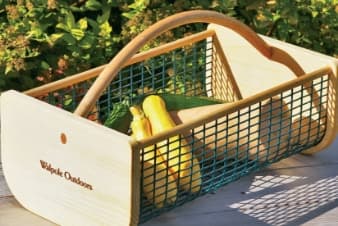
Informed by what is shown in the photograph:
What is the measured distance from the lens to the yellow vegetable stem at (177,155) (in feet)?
6.37

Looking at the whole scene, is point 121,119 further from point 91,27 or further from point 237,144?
point 91,27

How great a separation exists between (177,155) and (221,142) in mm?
210

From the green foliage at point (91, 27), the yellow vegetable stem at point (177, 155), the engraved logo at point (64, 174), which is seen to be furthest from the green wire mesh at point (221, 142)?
the green foliage at point (91, 27)

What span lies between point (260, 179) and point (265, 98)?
26 cm

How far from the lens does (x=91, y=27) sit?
2.84 m

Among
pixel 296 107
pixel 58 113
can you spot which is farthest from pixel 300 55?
pixel 58 113

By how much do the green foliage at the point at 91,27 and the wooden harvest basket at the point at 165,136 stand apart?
0.33 meters

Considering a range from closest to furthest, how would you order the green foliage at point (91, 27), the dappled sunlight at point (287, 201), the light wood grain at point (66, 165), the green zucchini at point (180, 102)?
1. the light wood grain at point (66, 165)
2. the dappled sunlight at point (287, 201)
3. the green zucchini at point (180, 102)
4. the green foliage at point (91, 27)

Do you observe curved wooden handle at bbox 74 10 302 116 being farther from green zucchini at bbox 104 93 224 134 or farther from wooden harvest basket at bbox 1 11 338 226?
green zucchini at bbox 104 93 224 134

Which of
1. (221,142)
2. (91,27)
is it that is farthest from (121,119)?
(91,27)

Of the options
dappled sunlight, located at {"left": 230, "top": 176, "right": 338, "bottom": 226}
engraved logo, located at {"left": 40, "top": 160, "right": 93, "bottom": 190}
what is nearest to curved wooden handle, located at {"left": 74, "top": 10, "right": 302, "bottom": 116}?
engraved logo, located at {"left": 40, "top": 160, "right": 93, "bottom": 190}

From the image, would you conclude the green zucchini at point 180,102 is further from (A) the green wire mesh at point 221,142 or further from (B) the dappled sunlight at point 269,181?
(B) the dappled sunlight at point 269,181

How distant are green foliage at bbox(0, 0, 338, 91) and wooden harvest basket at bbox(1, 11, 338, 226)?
329mm

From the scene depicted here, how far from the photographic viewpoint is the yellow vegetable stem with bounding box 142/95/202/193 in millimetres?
1940
